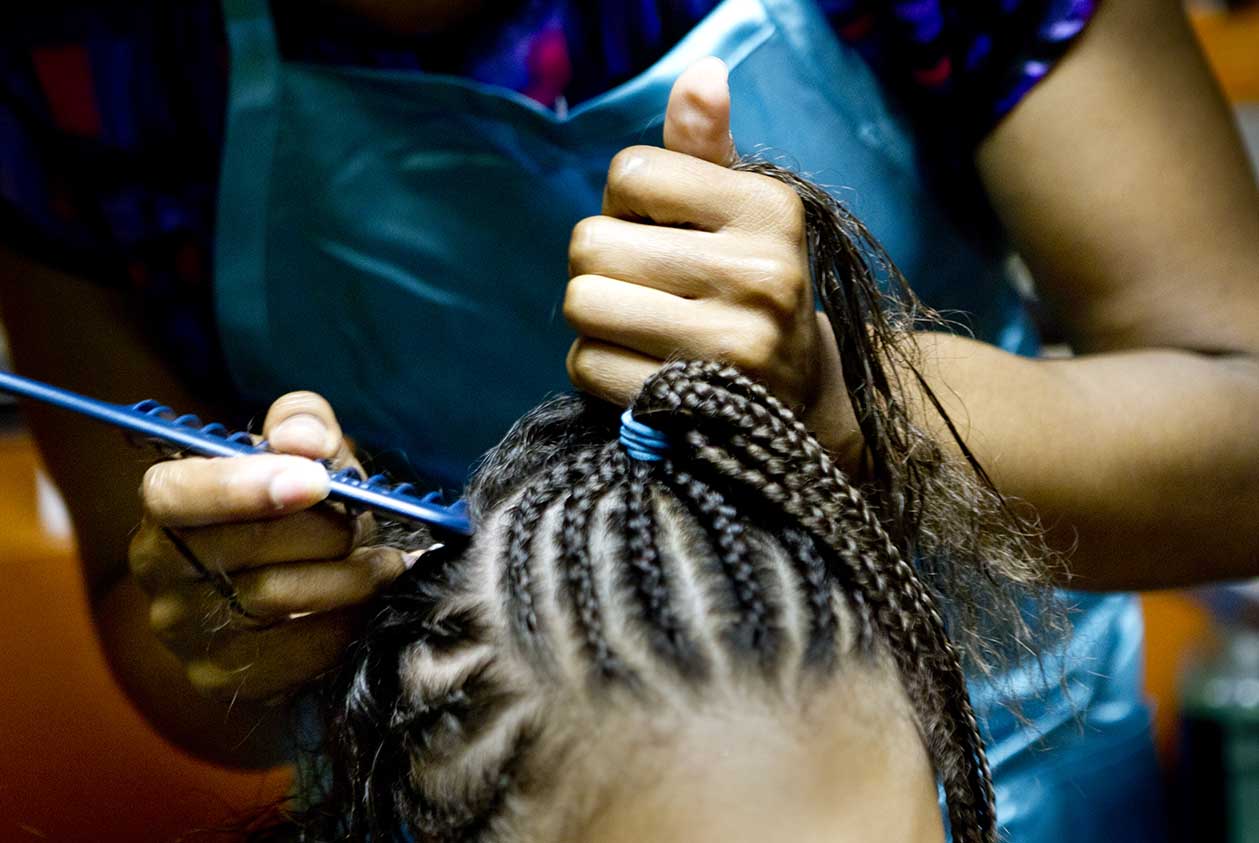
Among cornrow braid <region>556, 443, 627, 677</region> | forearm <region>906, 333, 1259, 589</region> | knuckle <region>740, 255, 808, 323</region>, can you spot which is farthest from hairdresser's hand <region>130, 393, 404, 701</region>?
forearm <region>906, 333, 1259, 589</region>

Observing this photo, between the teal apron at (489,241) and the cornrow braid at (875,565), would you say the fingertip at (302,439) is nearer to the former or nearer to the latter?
the cornrow braid at (875,565)

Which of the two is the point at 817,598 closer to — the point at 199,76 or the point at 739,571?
the point at 739,571

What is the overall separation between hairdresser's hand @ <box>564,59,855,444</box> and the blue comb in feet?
0.37

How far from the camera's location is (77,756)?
969mm

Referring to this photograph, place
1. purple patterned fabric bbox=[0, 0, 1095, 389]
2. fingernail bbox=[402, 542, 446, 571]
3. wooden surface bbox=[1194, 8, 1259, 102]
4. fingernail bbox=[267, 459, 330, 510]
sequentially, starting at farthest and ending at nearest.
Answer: wooden surface bbox=[1194, 8, 1259, 102] < purple patterned fabric bbox=[0, 0, 1095, 389] < fingernail bbox=[402, 542, 446, 571] < fingernail bbox=[267, 459, 330, 510]

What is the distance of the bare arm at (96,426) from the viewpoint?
875mm

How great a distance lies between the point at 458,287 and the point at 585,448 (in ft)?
0.90

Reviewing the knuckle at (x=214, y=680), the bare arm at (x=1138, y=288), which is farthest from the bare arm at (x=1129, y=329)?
the knuckle at (x=214, y=680)

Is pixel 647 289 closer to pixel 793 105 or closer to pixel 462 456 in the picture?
pixel 793 105

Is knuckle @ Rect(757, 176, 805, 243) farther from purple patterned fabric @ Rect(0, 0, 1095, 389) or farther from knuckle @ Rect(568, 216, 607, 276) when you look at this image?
purple patterned fabric @ Rect(0, 0, 1095, 389)

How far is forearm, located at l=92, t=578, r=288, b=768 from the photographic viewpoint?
81 cm

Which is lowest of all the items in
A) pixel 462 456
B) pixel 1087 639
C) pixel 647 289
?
pixel 1087 639

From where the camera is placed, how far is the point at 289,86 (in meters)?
0.78

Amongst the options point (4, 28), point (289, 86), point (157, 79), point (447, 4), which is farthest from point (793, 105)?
point (4, 28)
